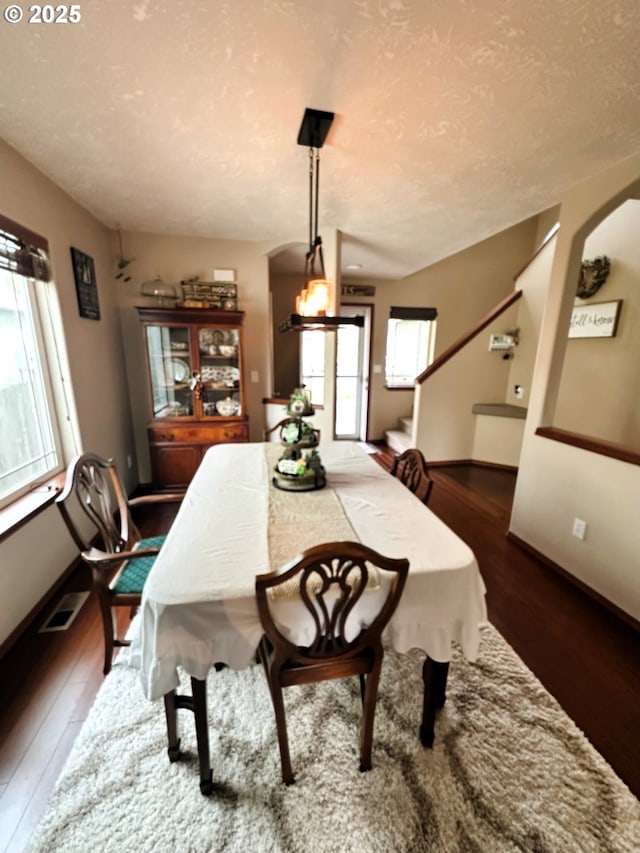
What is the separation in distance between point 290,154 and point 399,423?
4249 mm

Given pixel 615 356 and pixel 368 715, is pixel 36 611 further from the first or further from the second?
pixel 615 356

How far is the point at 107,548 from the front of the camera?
61.7 inches

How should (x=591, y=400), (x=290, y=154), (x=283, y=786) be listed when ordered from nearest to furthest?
(x=283, y=786) < (x=290, y=154) < (x=591, y=400)

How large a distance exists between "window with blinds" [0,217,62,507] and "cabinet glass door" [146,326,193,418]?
3.20ft

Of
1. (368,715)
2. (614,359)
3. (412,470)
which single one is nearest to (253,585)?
(368,715)

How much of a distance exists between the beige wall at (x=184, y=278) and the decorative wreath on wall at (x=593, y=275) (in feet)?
10.0

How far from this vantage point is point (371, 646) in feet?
3.59

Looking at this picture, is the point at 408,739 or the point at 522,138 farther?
the point at 522,138

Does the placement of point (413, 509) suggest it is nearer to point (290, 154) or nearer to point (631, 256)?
point (290, 154)

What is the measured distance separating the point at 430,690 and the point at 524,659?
78 centimetres

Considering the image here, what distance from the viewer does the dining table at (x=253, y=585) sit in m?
1.00

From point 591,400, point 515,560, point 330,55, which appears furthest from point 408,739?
point 591,400

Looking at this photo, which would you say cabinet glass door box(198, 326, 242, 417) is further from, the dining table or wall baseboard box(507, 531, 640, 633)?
wall baseboard box(507, 531, 640, 633)

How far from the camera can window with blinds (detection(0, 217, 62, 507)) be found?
6.12 ft
